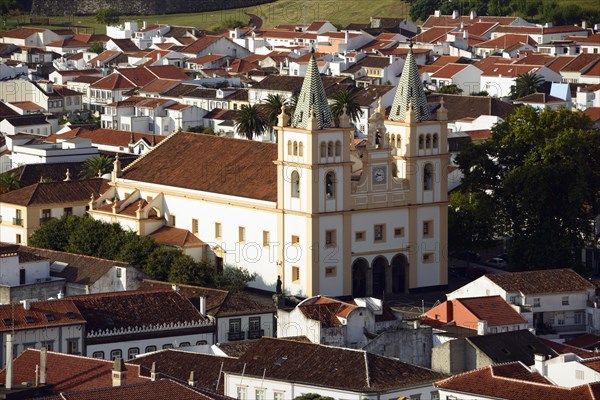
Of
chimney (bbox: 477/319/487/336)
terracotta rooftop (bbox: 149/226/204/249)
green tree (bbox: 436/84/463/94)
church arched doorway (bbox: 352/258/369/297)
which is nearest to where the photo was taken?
chimney (bbox: 477/319/487/336)

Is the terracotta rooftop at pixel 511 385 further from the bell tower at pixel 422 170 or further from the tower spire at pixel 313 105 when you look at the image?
the bell tower at pixel 422 170

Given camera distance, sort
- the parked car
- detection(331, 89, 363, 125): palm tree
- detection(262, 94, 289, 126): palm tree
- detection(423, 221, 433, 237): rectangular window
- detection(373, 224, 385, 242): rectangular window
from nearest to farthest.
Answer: detection(373, 224, 385, 242): rectangular window, detection(423, 221, 433, 237): rectangular window, the parked car, detection(262, 94, 289, 126): palm tree, detection(331, 89, 363, 125): palm tree

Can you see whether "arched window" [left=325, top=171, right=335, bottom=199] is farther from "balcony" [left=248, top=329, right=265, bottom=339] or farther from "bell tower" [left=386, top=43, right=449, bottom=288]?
"balcony" [left=248, top=329, right=265, bottom=339]

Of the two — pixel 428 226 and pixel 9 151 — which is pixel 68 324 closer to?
pixel 428 226

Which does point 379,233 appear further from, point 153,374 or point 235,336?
point 153,374

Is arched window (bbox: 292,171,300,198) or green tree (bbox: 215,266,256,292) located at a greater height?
arched window (bbox: 292,171,300,198)

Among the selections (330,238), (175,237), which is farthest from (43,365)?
(175,237)

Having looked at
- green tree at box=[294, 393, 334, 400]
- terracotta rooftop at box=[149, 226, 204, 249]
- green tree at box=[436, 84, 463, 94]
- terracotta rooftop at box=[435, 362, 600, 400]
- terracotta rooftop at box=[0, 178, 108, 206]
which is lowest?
green tree at box=[294, 393, 334, 400]

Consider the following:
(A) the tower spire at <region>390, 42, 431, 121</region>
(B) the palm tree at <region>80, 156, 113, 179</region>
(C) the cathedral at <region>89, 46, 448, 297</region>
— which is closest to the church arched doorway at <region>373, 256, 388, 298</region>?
(C) the cathedral at <region>89, 46, 448, 297</region>
